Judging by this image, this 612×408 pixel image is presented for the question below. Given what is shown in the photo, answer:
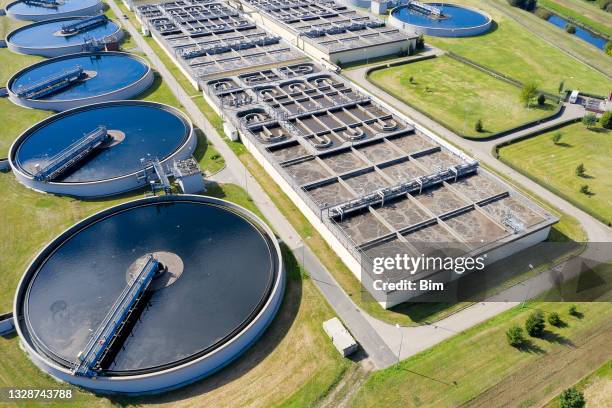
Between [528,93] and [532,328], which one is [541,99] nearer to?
[528,93]

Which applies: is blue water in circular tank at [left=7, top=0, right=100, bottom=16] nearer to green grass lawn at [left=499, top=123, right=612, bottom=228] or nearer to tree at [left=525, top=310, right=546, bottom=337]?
green grass lawn at [left=499, top=123, right=612, bottom=228]

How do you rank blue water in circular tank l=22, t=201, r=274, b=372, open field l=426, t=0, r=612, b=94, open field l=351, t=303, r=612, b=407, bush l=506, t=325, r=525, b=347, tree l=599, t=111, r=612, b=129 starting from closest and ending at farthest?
open field l=351, t=303, r=612, b=407 < blue water in circular tank l=22, t=201, r=274, b=372 < bush l=506, t=325, r=525, b=347 < tree l=599, t=111, r=612, b=129 < open field l=426, t=0, r=612, b=94

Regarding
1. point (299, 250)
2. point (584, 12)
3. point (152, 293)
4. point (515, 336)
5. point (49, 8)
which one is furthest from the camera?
point (584, 12)

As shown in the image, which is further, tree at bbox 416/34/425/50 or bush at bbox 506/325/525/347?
tree at bbox 416/34/425/50

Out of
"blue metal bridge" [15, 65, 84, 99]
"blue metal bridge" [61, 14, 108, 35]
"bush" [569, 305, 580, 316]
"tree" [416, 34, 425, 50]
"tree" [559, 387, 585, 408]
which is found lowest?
"bush" [569, 305, 580, 316]

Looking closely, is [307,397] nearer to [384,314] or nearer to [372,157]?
[384,314]

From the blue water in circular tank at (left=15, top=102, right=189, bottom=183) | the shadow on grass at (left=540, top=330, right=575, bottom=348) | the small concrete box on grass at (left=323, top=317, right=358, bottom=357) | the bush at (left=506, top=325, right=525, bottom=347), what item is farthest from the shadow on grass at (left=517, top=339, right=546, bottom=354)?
the blue water in circular tank at (left=15, top=102, right=189, bottom=183)

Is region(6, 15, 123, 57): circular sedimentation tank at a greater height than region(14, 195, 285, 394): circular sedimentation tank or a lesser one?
greater

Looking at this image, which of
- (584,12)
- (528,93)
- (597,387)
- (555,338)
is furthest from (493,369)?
(584,12)
